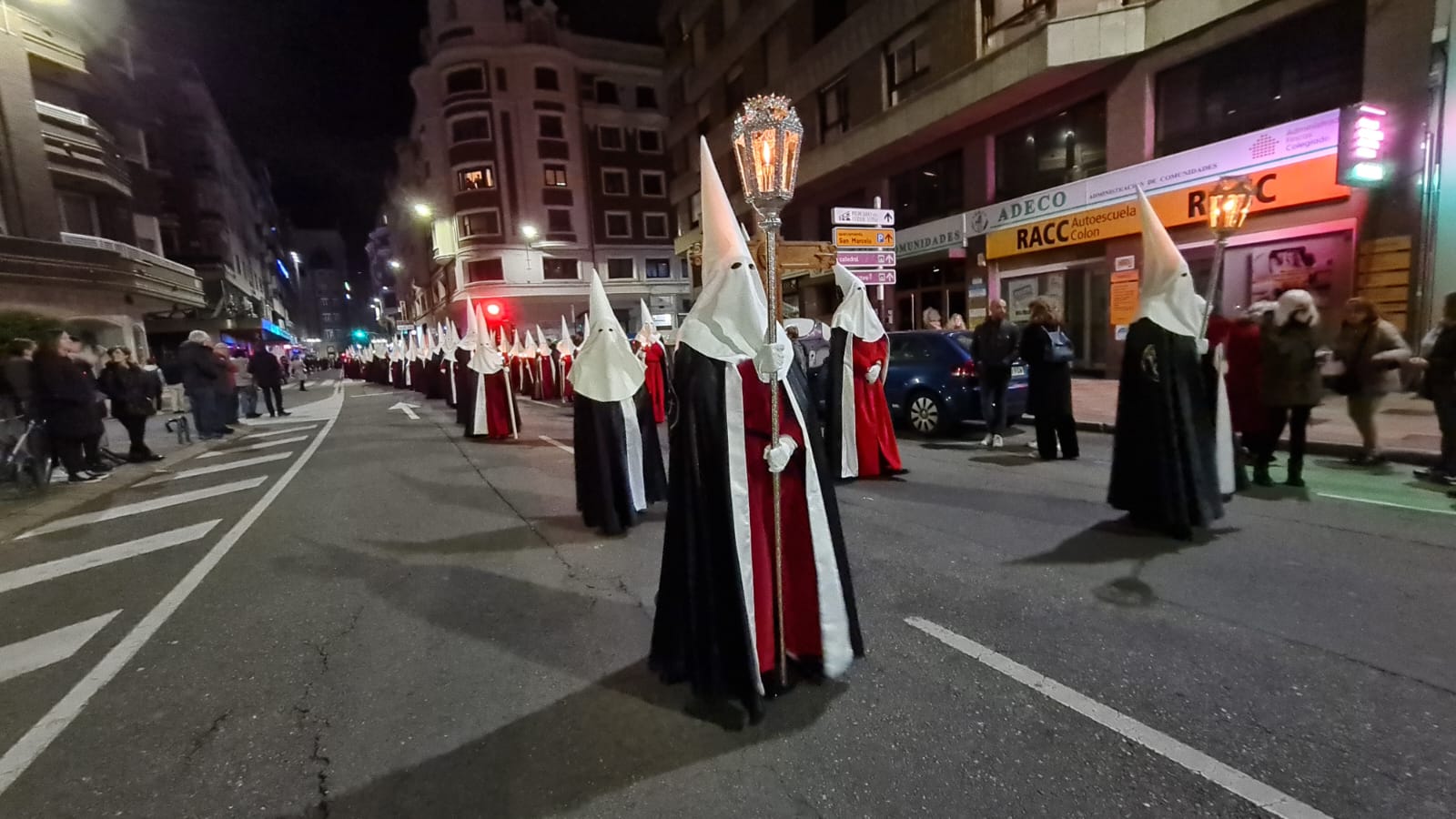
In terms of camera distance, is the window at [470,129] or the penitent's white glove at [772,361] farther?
the window at [470,129]

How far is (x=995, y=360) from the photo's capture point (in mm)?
8609

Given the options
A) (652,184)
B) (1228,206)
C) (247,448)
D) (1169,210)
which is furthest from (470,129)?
(1228,206)

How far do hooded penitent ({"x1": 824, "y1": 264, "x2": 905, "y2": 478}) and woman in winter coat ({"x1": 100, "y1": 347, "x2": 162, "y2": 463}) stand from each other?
434 inches

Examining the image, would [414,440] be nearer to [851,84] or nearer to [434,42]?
[851,84]

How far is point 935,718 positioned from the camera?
2.82m

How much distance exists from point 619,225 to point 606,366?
46.9 metres

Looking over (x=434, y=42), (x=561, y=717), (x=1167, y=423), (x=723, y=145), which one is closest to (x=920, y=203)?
(x=723, y=145)

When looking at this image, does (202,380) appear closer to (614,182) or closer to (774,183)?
(774,183)

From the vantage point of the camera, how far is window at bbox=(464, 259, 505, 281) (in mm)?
46781

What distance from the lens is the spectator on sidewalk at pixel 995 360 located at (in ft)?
27.9

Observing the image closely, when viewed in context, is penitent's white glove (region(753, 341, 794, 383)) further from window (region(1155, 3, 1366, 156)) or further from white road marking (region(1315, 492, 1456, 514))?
window (region(1155, 3, 1366, 156))

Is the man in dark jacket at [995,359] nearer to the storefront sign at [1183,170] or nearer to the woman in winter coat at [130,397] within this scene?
the storefront sign at [1183,170]

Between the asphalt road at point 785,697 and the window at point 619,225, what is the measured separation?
4655cm

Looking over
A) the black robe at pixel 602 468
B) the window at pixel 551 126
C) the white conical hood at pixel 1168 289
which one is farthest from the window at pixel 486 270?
the white conical hood at pixel 1168 289
